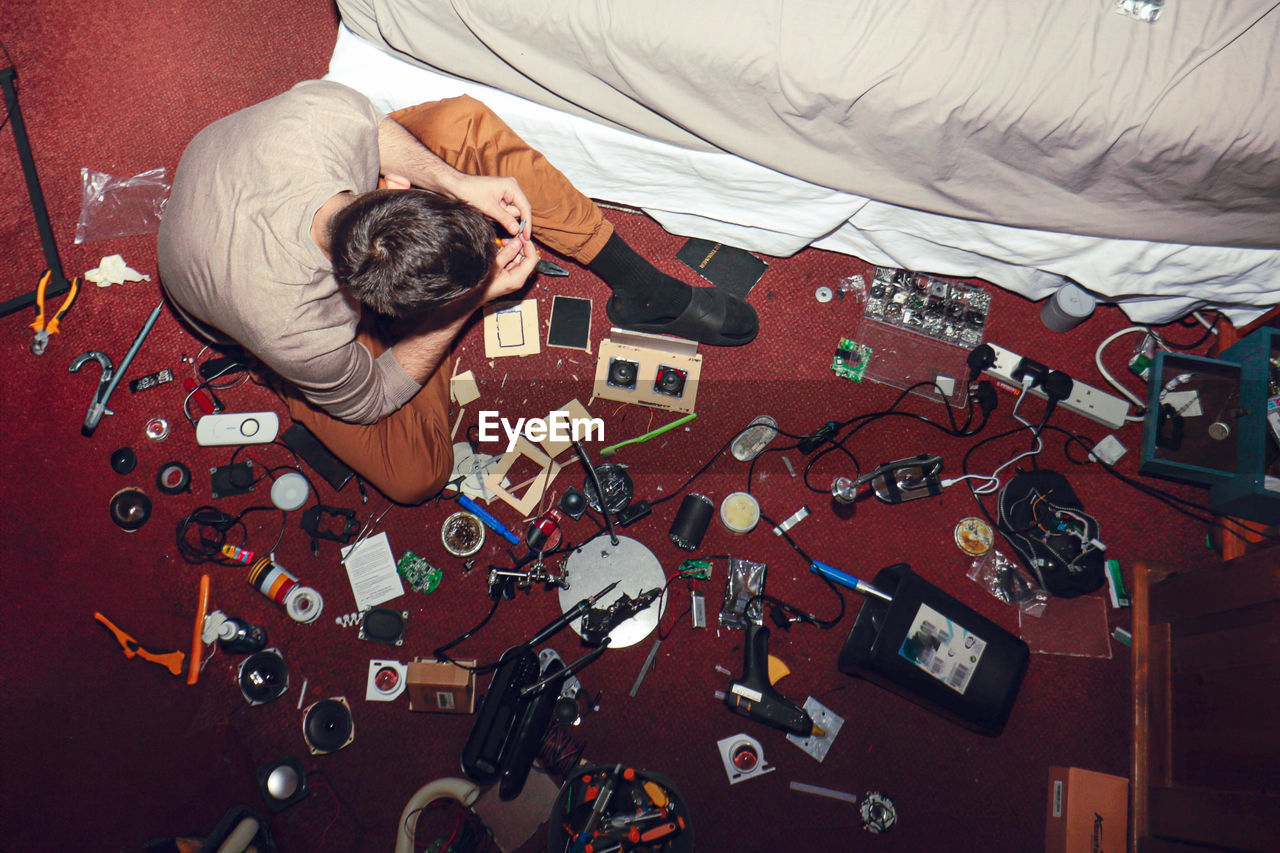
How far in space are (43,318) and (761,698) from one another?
97.2 inches

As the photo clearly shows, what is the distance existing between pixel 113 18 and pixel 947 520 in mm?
3209

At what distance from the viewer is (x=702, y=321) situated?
208 centimetres

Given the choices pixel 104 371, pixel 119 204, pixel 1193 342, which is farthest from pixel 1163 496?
pixel 119 204

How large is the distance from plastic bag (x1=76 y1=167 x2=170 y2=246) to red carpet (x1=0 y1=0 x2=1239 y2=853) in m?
0.04

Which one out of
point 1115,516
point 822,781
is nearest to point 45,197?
point 822,781

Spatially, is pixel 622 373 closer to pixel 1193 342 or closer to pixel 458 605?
pixel 458 605

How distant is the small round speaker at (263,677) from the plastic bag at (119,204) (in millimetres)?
1419

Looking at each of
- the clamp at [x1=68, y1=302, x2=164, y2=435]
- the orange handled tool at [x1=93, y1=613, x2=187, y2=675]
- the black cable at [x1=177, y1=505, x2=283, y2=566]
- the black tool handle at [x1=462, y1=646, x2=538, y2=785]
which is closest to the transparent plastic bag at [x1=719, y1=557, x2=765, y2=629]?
the black tool handle at [x1=462, y1=646, x2=538, y2=785]

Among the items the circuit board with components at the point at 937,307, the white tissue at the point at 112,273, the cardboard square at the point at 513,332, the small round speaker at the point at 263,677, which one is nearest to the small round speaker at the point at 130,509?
the small round speaker at the point at 263,677

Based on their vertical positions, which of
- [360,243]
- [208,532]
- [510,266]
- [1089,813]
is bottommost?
[1089,813]

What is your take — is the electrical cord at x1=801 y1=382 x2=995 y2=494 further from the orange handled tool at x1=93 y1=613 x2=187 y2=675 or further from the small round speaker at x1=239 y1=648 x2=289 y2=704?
the orange handled tool at x1=93 y1=613 x2=187 y2=675

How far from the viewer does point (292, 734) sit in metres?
2.02

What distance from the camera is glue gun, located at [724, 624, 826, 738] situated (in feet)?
6.16

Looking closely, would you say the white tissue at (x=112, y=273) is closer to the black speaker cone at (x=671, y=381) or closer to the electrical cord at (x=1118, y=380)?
the black speaker cone at (x=671, y=381)
